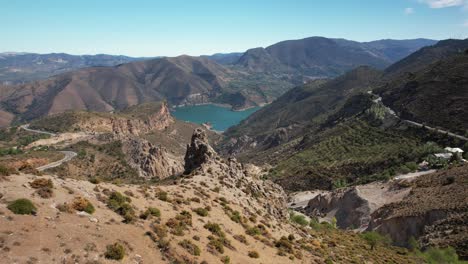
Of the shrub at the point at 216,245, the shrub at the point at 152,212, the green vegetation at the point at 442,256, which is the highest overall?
the shrub at the point at 152,212

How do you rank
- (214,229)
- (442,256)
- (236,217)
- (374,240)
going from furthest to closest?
(374,240) < (442,256) < (236,217) < (214,229)

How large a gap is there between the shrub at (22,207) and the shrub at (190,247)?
34.8 ft

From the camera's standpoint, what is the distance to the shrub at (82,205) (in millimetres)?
26142

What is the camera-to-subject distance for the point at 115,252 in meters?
22.5

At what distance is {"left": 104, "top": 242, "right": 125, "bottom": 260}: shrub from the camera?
2219 cm

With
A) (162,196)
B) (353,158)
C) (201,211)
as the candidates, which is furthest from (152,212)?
(353,158)

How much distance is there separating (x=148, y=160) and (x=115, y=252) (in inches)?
4236

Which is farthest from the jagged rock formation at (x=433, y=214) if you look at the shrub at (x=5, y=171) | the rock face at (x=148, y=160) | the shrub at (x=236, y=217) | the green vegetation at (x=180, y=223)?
the rock face at (x=148, y=160)

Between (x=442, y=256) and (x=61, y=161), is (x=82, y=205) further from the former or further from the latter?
(x=61, y=161)

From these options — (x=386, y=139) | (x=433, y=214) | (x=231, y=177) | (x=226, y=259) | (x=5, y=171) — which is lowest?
(x=433, y=214)

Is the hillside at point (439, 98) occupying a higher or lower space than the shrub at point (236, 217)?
higher

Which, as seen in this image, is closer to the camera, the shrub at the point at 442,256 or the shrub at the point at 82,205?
the shrub at the point at 82,205

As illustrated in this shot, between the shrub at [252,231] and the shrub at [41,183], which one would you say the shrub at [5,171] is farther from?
the shrub at [252,231]

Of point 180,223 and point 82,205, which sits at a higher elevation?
point 82,205
